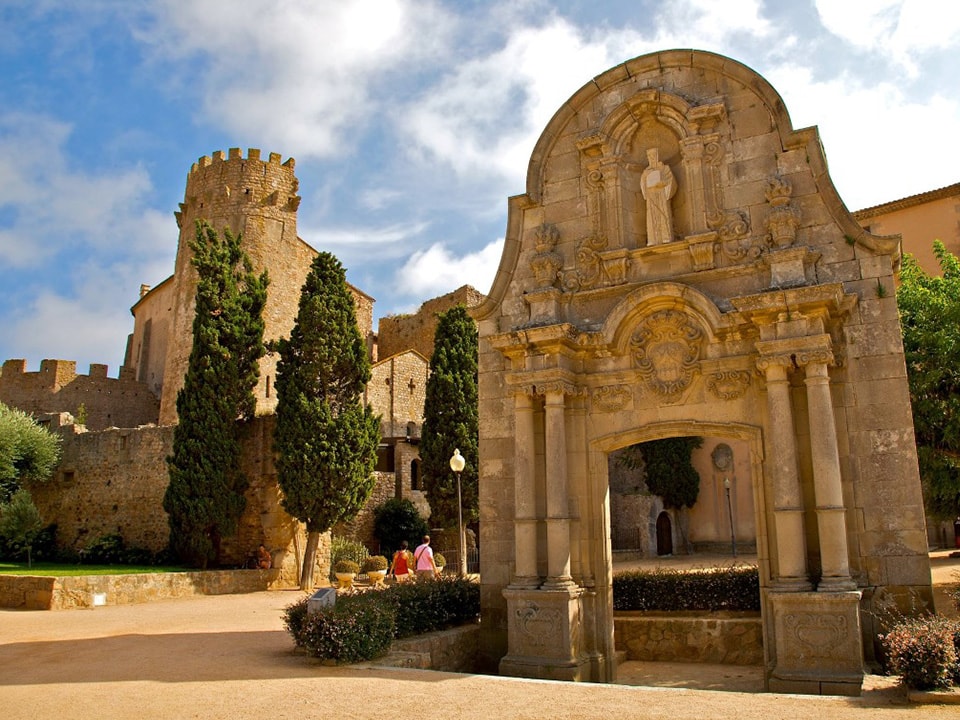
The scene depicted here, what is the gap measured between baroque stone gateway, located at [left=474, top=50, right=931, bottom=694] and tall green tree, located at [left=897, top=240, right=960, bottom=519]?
2.73 m

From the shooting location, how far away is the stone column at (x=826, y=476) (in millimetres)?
8312

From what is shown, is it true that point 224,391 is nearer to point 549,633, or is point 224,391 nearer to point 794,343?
point 549,633

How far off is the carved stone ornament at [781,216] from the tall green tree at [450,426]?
687 inches

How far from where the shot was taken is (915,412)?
1184 centimetres

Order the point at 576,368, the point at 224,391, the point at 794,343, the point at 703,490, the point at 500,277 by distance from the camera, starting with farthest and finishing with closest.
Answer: the point at 703,490, the point at 224,391, the point at 500,277, the point at 576,368, the point at 794,343

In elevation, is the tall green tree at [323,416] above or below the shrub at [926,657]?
above

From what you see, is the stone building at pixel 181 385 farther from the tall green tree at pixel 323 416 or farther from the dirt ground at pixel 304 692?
the dirt ground at pixel 304 692

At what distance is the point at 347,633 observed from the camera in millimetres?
8484

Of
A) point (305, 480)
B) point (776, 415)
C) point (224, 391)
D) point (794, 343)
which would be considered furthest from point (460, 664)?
point (224, 391)

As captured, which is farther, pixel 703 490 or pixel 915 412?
pixel 703 490

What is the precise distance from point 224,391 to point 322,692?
16.4m

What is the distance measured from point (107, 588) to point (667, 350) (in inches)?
535

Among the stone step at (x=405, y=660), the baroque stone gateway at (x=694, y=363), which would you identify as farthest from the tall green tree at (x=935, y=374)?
the stone step at (x=405, y=660)

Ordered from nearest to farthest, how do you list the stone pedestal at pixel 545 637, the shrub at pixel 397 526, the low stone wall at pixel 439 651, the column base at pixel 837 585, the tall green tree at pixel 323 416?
the column base at pixel 837 585 < the low stone wall at pixel 439 651 < the stone pedestal at pixel 545 637 < the tall green tree at pixel 323 416 < the shrub at pixel 397 526
